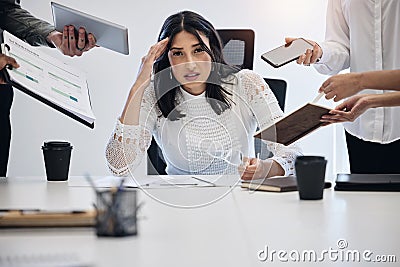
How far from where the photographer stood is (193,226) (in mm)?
1081

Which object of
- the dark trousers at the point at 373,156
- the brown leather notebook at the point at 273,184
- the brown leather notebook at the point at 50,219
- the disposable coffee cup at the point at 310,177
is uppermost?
the brown leather notebook at the point at 50,219

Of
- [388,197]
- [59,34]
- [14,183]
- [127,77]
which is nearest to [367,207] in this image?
[388,197]

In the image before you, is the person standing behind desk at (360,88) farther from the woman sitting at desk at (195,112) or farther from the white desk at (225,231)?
the white desk at (225,231)

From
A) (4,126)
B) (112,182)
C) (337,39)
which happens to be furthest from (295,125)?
(4,126)

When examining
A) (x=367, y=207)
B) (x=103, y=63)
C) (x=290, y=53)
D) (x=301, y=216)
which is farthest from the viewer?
(x=103, y=63)

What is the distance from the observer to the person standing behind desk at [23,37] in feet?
7.28

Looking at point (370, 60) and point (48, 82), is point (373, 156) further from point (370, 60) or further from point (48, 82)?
point (48, 82)

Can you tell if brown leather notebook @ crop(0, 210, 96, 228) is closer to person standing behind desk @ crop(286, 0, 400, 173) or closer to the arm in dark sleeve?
person standing behind desk @ crop(286, 0, 400, 173)

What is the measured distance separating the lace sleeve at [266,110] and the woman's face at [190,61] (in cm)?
17

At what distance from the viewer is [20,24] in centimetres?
230

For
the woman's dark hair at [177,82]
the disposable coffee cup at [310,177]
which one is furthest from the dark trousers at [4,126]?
the disposable coffee cup at [310,177]

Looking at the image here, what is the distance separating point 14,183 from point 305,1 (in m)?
2.59

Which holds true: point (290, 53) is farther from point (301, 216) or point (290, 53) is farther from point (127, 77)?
point (127, 77)

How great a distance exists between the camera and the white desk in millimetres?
857
